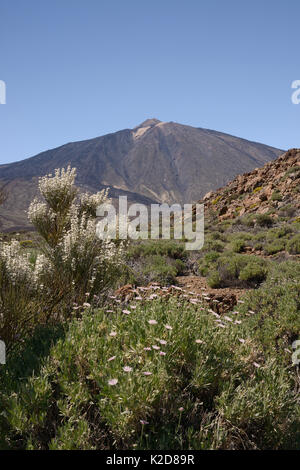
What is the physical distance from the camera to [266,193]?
74.0 ft

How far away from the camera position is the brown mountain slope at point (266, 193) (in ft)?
63.8

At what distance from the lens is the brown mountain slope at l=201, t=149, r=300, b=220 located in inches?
765

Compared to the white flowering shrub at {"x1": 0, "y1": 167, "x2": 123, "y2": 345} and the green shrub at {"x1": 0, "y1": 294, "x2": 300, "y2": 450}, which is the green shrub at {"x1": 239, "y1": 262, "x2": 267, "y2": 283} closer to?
the white flowering shrub at {"x1": 0, "y1": 167, "x2": 123, "y2": 345}

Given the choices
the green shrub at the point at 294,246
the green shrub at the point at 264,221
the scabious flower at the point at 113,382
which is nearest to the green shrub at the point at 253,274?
the green shrub at the point at 294,246

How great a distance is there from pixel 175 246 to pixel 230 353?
23.7ft

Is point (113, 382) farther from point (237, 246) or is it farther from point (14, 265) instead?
point (237, 246)

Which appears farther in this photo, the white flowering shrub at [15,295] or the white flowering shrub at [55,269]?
the white flowering shrub at [55,269]

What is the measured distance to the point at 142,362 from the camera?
2.27 m

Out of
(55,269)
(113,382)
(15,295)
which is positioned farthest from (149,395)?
(55,269)

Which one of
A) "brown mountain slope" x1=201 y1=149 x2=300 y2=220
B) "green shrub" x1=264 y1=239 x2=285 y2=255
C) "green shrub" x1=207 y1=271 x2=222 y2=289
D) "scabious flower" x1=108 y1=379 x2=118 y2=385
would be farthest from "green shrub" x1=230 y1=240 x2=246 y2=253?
"scabious flower" x1=108 y1=379 x2=118 y2=385

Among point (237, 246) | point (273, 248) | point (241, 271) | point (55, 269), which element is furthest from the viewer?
point (237, 246)

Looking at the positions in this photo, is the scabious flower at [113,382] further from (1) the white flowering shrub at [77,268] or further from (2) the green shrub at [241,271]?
(2) the green shrub at [241,271]

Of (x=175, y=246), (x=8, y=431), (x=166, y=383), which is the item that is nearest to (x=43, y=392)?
(x=8, y=431)
